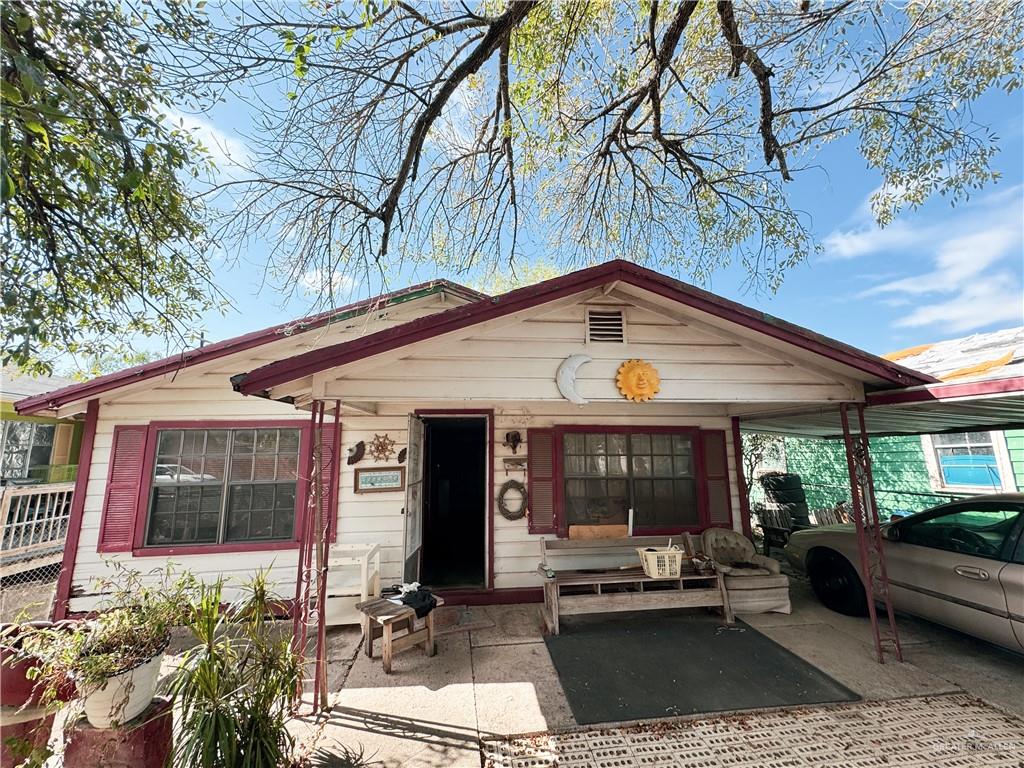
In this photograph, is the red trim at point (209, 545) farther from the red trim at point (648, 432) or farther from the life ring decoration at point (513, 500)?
the red trim at point (648, 432)

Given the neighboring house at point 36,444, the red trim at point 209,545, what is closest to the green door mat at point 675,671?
the red trim at point 209,545

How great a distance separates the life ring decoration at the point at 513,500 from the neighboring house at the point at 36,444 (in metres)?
11.8

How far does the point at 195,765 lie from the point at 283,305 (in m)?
2.88

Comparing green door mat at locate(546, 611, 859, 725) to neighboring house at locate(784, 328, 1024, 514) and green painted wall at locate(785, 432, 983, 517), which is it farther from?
green painted wall at locate(785, 432, 983, 517)

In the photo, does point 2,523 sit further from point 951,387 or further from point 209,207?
point 951,387

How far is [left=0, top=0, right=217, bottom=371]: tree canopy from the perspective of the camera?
7.57ft

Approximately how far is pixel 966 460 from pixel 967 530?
829cm

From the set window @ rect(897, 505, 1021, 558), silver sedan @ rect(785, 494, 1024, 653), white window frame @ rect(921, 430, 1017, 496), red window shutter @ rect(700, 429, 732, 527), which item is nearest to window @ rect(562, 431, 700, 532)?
red window shutter @ rect(700, 429, 732, 527)

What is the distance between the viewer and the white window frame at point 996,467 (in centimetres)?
870

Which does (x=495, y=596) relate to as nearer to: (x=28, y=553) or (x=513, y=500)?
(x=513, y=500)

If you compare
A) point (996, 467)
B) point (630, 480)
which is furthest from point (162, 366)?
point (996, 467)

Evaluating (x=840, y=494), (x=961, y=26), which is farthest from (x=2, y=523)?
(x=840, y=494)

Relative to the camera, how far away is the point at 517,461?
5.51 m

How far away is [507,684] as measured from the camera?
339 cm
